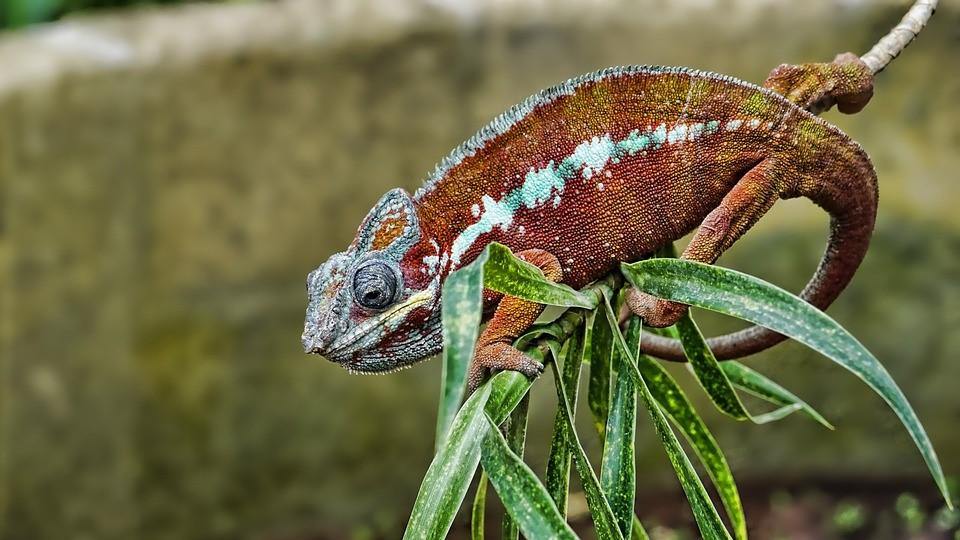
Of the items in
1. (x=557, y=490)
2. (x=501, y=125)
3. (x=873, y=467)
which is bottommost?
(x=873, y=467)

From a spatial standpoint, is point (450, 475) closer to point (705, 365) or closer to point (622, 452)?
point (622, 452)

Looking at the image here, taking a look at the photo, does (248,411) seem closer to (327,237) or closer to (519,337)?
(327,237)

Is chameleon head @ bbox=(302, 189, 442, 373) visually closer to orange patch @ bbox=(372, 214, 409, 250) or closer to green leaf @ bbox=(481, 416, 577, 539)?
orange patch @ bbox=(372, 214, 409, 250)

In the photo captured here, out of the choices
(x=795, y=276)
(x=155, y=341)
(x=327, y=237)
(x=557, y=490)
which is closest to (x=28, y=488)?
(x=155, y=341)

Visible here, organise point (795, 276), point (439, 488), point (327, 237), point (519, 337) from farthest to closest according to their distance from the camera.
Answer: point (327, 237) < point (795, 276) < point (519, 337) < point (439, 488)

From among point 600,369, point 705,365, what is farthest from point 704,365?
point 600,369

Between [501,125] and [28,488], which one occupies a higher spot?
[28,488]

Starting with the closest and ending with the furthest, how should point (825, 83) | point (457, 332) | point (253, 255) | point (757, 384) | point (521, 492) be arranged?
point (457, 332), point (521, 492), point (825, 83), point (757, 384), point (253, 255)

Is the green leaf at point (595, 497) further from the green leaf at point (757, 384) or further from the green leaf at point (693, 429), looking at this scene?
the green leaf at point (757, 384)
